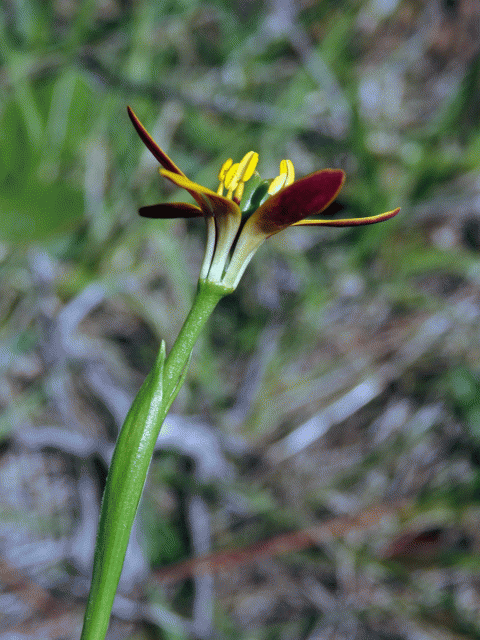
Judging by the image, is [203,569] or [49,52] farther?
[49,52]

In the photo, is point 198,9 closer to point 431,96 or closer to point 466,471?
point 431,96

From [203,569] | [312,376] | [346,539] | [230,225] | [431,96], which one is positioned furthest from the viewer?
[431,96]

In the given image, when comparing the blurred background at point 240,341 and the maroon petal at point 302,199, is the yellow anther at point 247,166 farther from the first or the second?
the blurred background at point 240,341

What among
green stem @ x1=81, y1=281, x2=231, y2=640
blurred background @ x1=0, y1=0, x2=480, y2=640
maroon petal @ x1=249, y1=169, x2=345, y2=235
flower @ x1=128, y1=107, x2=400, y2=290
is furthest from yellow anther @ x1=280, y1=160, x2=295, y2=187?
blurred background @ x1=0, y1=0, x2=480, y2=640

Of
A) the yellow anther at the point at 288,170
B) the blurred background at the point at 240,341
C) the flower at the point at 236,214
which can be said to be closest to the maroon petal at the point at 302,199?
the flower at the point at 236,214

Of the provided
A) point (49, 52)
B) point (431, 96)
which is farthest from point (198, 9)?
point (431, 96)

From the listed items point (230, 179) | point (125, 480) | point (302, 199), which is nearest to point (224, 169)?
point (230, 179)

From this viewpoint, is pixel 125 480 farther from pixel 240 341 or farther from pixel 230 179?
pixel 240 341

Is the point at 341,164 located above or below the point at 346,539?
above
